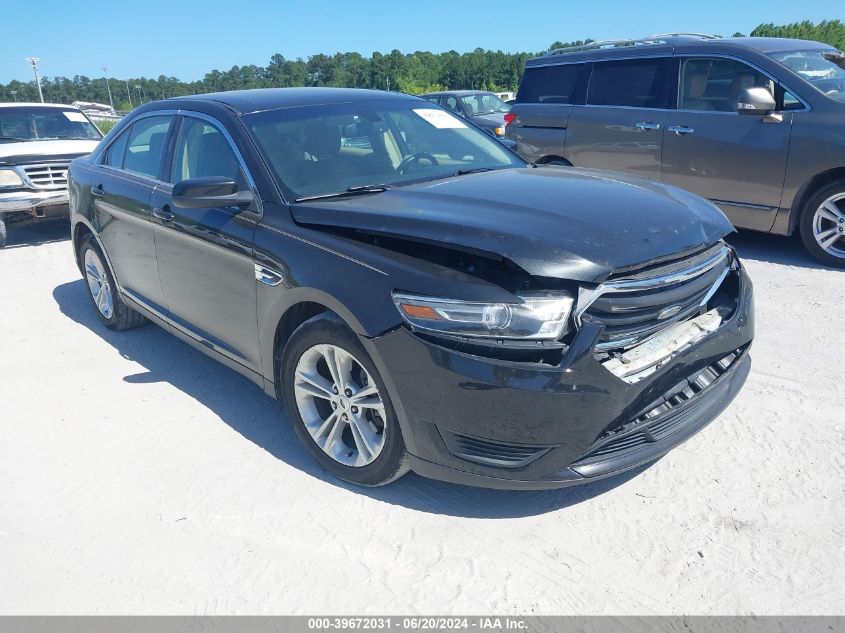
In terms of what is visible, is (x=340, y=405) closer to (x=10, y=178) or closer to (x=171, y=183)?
(x=171, y=183)

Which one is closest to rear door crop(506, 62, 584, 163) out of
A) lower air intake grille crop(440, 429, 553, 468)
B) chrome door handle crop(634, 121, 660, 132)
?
chrome door handle crop(634, 121, 660, 132)

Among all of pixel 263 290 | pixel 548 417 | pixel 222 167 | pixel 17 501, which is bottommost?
pixel 17 501

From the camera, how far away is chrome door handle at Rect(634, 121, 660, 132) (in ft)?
21.9

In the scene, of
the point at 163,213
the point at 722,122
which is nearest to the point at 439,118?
the point at 163,213

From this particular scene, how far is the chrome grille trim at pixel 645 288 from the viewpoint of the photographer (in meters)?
2.49

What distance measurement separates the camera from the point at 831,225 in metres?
5.70

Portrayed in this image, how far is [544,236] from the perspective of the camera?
8.51 ft

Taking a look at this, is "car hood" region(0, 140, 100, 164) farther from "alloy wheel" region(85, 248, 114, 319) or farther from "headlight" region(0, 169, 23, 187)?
"alloy wheel" region(85, 248, 114, 319)

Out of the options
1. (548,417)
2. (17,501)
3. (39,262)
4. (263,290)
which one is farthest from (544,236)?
(39,262)

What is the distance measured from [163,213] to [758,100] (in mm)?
4805

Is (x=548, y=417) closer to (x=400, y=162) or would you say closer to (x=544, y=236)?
(x=544, y=236)

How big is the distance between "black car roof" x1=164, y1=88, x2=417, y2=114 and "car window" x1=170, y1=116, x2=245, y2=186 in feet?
0.57
